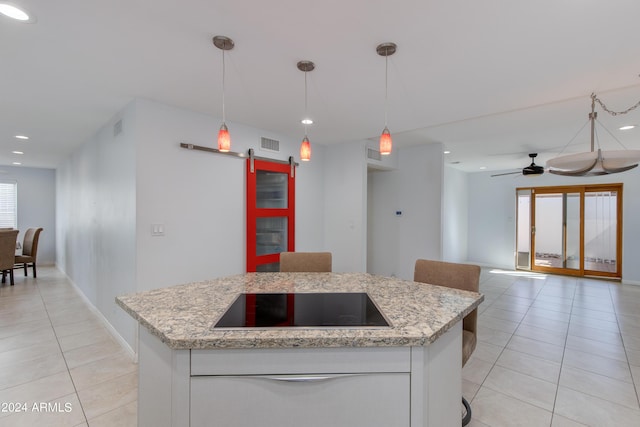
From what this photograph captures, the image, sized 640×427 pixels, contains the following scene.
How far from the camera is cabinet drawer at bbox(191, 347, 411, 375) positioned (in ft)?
3.65

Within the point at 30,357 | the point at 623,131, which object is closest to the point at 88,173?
the point at 30,357

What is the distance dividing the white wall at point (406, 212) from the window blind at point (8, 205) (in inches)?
341

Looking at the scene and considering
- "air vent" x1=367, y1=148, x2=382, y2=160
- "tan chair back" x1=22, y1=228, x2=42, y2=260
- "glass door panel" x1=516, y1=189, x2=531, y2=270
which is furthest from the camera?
"glass door panel" x1=516, y1=189, x2=531, y2=270

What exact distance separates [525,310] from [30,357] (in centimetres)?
608

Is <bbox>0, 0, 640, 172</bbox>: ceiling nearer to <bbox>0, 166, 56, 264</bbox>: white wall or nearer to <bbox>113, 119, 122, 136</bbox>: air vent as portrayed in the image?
<bbox>113, 119, 122, 136</bbox>: air vent

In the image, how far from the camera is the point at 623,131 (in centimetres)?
389

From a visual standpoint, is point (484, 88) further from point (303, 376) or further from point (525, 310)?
point (525, 310)

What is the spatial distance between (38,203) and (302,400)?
31.4 ft

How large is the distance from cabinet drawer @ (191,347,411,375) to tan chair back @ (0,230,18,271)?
6.65 metres

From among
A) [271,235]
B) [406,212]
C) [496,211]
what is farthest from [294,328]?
[496,211]

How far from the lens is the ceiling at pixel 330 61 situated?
1.60 meters

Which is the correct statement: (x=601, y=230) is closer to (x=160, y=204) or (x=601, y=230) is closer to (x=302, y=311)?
(x=302, y=311)

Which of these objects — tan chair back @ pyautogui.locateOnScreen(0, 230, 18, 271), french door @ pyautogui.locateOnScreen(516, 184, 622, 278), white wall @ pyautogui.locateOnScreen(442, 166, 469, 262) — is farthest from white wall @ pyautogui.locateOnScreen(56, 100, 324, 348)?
french door @ pyautogui.locateOnScreen(516, 184, 622, 278)

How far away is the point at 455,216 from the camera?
7523mm
